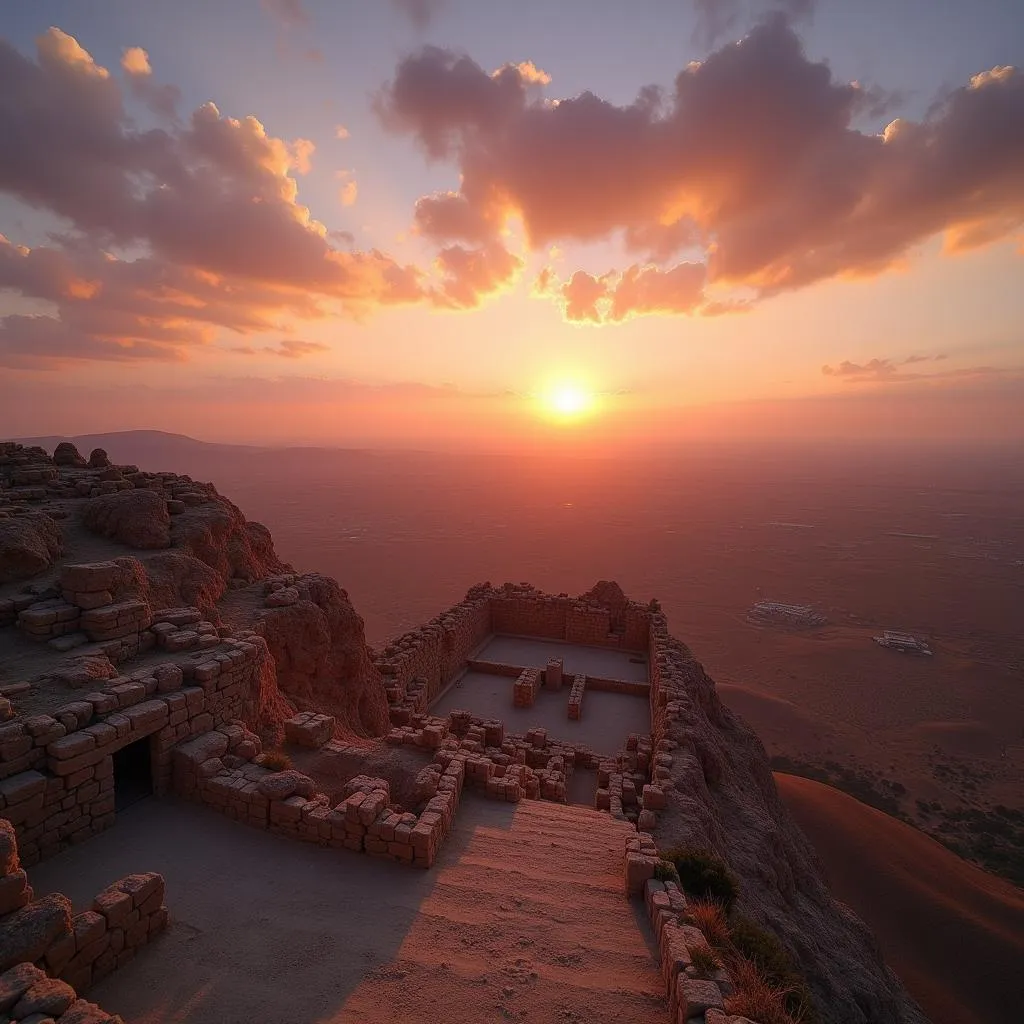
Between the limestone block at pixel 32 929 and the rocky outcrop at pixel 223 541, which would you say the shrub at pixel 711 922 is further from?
the rocky outcrop at pixel 223 541

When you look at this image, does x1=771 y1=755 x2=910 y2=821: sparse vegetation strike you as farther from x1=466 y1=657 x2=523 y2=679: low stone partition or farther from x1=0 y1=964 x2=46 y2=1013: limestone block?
x1=0 y1=964 x2=46 y2=1013: limestone block

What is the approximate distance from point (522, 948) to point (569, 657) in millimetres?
14571

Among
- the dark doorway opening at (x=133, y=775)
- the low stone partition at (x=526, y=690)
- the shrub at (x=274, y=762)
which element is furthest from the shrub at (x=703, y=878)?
the low stone partition at (x=526, y=690)

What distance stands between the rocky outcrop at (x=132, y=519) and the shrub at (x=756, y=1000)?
12.0 meters

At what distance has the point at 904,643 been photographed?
44531mm

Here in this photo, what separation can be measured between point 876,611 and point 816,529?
48847 millimetres

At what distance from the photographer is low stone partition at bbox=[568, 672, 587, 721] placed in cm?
1608

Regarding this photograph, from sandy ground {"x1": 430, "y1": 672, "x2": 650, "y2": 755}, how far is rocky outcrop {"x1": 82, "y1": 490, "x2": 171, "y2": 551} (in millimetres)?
9257

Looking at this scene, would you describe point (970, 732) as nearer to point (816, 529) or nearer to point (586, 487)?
point (816, 529)

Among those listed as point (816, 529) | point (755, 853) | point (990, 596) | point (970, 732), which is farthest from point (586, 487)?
point (755, 853)

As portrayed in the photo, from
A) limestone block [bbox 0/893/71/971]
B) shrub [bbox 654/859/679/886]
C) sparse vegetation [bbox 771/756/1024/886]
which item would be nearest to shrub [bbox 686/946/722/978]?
shrub [bbox 654/859/679/886]

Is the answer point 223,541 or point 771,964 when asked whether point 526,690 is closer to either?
point 223,541

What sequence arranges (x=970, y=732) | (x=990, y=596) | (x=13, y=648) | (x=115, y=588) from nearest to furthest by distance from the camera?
(x=13, y=648)
(x=115, y=588)
(x=970, y=732)
(x=990, y=596)

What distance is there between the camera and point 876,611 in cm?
5550
